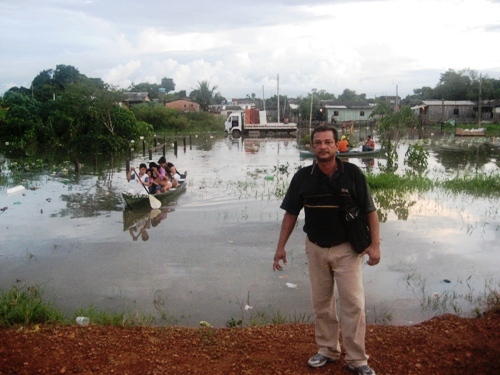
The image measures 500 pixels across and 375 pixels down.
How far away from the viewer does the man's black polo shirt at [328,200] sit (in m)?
3.45

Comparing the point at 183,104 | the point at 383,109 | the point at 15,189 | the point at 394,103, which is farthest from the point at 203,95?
the point at 15,189

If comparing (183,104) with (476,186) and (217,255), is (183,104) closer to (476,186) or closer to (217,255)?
(476,186)

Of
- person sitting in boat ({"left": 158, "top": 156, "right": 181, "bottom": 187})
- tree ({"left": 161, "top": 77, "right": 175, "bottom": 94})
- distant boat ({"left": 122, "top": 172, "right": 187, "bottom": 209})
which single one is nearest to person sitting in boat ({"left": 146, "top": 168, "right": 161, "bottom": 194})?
distant boat ({"left": 122, "top": 172, "right": 187, "bottom": 209})

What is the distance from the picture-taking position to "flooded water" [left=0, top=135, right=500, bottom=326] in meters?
6.07

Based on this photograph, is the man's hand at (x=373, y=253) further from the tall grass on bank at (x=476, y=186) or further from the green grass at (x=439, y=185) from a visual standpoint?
the tall grass on bank at (x=476, y=186)

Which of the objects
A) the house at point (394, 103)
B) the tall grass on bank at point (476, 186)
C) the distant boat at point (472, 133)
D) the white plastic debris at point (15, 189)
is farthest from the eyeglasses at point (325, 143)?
the house at point (394, 103)

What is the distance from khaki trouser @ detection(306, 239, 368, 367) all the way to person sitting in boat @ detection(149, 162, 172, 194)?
9.32 meters

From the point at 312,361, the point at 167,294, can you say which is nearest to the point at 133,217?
the point at 167,294

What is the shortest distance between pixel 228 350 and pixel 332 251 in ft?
4.03

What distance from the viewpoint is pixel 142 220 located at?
10781mm

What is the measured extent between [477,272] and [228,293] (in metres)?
3.68

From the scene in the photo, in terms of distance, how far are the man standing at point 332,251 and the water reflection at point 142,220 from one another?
20.1ft

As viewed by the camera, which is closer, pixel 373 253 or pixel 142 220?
pixel 373 253

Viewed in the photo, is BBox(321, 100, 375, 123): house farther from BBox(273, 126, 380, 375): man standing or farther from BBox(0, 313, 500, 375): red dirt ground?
BBox(273, 126, 380, 375): man standing
